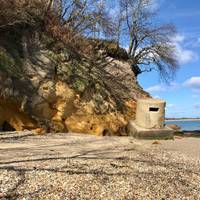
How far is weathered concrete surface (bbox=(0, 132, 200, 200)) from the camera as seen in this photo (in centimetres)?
618

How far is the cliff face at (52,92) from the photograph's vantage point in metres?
15.0

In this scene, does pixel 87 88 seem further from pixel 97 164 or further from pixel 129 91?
pixel 97 164

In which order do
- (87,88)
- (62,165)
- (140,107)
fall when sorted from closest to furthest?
(62,165), (140,107), (87,88)

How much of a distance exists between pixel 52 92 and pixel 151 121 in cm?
367

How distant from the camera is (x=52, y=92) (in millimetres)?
16266

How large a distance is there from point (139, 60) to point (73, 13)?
8.71 metres

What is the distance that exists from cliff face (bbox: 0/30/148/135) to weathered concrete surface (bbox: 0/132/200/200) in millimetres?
4827

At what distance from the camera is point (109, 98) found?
1872 cm

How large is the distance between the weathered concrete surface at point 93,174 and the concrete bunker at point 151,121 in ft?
16.6

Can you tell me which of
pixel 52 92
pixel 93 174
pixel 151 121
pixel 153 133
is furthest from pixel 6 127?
pixel 93 174

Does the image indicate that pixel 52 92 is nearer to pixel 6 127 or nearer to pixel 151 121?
pixel 6 127

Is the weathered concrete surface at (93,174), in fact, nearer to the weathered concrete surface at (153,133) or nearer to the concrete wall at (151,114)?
the weathered concrete surface at (153,133)

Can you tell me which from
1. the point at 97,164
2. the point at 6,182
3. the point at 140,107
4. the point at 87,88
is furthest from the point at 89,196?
the point at 87,88

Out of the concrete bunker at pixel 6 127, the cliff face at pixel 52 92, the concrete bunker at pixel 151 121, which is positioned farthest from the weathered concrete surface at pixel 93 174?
the concrete bunker at pixel 151 121
